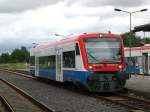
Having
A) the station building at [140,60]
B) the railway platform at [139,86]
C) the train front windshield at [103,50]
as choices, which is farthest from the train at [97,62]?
the station building at [140,60]

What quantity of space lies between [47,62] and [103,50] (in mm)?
10826

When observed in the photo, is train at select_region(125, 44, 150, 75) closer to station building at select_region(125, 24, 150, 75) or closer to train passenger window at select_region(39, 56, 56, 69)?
station building at select_region(125, 24, 150, 75)

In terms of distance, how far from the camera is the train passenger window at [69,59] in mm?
25406

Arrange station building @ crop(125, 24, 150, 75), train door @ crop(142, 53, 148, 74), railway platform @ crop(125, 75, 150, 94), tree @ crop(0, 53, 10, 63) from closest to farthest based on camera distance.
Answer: railway platform @ crop(125, 75, 150, 94)
station building @ crop(125, 24, 150, 75)
train door @ crop(142, 53, 148, 74)
tree @ crop(0, 53, 10, 63)

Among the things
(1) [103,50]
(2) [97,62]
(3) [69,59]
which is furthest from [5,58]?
(2) [97,62]

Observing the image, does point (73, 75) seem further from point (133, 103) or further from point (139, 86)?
point (133, 103)

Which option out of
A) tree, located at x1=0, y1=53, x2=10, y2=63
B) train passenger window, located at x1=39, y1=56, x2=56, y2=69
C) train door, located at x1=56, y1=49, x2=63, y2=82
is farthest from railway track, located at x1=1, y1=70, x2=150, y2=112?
tree, located at x1=0, y1=53, x2=10, y2=63

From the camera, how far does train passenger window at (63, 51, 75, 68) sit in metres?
25.4

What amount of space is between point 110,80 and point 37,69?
17.1m

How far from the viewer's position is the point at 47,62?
34.1m

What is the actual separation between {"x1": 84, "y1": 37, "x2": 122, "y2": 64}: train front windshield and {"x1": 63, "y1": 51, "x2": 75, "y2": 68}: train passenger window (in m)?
1.62

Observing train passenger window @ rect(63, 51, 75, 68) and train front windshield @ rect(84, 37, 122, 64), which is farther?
train passenger window @ rect(63, 51, 75, 68)

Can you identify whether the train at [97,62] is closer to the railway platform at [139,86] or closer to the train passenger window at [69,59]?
the train passenger window at [69,59]

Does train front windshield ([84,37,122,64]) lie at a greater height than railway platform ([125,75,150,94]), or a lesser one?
greater
